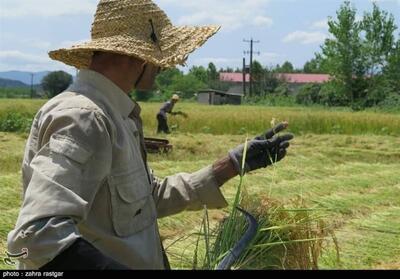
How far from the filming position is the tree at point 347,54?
38562 millimetres

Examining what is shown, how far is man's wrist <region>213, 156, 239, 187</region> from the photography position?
7.29 ft

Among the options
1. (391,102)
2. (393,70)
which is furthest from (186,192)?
(393,70)

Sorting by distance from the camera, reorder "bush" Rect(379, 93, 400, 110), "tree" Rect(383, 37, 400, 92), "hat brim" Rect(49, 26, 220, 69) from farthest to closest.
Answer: "tree" Rect(383, 37, 400, 92)
"bush" Rect(379, 93, 400, 110)
"hat brim" Rect(49, 26, 220, 69)

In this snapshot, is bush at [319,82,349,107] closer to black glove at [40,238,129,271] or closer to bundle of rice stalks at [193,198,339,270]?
bundle of rice stalks at [193,198,339,270]

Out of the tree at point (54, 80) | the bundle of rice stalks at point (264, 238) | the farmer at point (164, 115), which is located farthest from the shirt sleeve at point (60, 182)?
the tree at point (54, 80)

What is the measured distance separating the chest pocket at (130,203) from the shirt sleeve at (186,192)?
0.35 m

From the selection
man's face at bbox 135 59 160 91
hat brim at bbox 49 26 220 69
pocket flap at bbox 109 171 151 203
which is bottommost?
pocket flap at bbox 109 171 151 203

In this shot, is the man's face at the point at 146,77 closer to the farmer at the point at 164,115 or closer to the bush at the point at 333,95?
the farmer at the point at 164,115

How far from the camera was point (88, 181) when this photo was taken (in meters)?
1.52

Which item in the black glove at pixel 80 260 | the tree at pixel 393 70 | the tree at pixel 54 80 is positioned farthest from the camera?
the tree at pixel 393 70

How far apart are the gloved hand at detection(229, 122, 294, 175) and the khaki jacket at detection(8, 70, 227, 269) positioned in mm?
435

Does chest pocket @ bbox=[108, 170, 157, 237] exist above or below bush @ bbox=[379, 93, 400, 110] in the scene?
above

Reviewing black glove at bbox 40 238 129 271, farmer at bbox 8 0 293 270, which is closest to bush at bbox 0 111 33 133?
farmer at bbox 8 0 293 270

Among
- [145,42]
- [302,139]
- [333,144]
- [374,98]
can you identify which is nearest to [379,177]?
[333,144]
